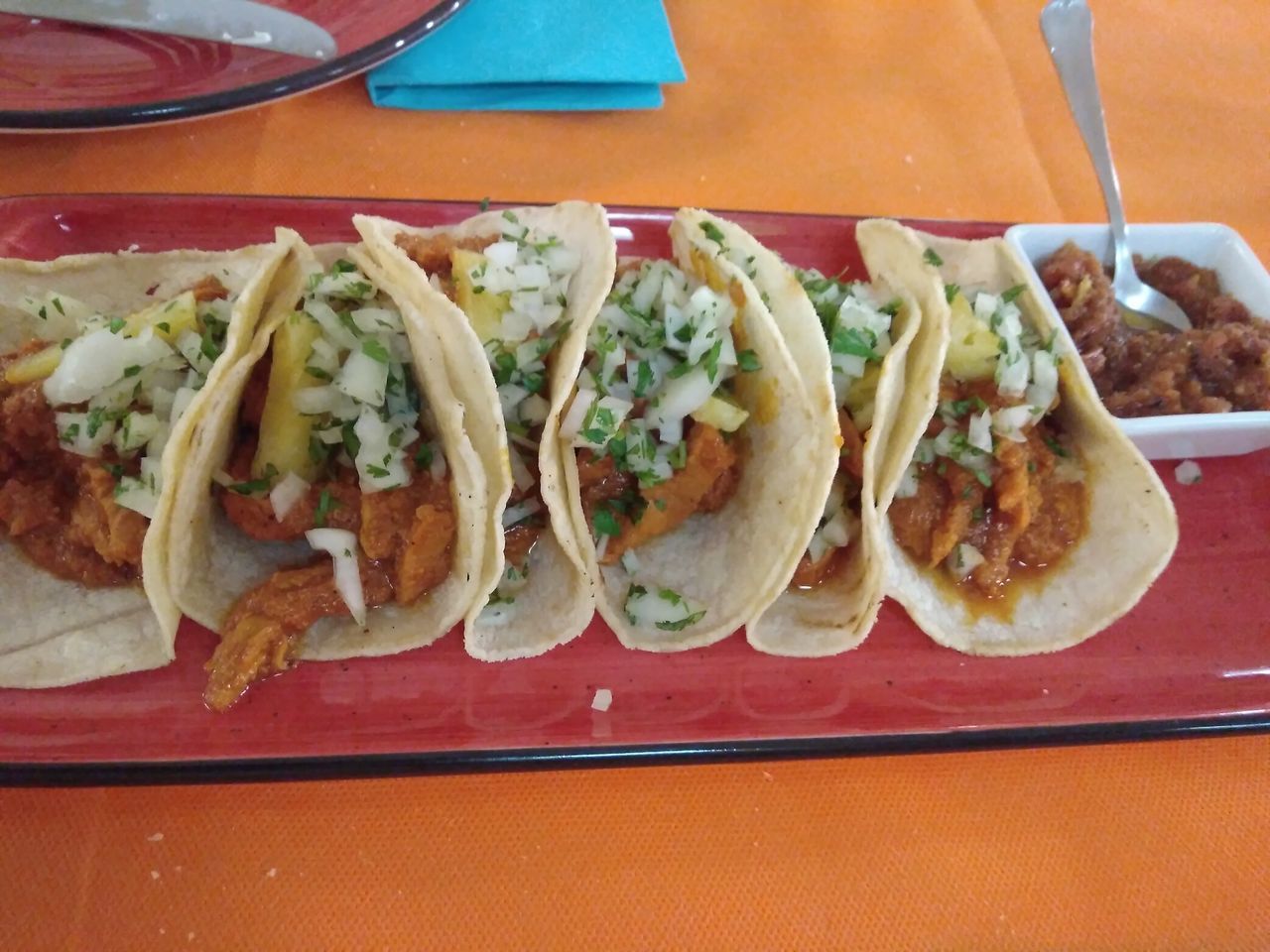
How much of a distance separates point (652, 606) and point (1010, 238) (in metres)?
1.47

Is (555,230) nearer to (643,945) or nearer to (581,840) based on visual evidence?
(581,840)

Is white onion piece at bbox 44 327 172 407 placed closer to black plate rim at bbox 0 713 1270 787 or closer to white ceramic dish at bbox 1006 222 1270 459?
black plate rim at bbox 0 713 1270 787

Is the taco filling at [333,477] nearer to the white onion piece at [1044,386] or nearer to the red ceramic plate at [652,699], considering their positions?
the red ceramic plate at [652,699]

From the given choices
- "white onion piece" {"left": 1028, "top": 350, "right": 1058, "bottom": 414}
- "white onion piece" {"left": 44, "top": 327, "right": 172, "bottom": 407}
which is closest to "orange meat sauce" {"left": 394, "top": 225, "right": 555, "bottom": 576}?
"white onion piece" {"left": 44, "top": 327, "right": 172, "bottom": 407}

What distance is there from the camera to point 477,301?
5.97 feet

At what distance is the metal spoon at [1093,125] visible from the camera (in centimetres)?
246

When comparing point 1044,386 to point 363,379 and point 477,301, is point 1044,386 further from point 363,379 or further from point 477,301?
point 363,379

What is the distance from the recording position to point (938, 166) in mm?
3041

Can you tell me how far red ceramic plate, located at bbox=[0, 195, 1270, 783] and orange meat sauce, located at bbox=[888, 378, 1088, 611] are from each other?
0.62 ft

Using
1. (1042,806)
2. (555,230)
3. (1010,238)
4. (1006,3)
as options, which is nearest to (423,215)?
(555,230)

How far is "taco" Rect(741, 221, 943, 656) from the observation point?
1815 mm

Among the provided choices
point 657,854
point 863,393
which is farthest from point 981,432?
point 657,854

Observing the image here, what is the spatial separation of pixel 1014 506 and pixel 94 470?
2.01 m

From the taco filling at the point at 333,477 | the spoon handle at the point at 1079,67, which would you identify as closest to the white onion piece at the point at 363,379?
the taco filling at the point at 333,477
